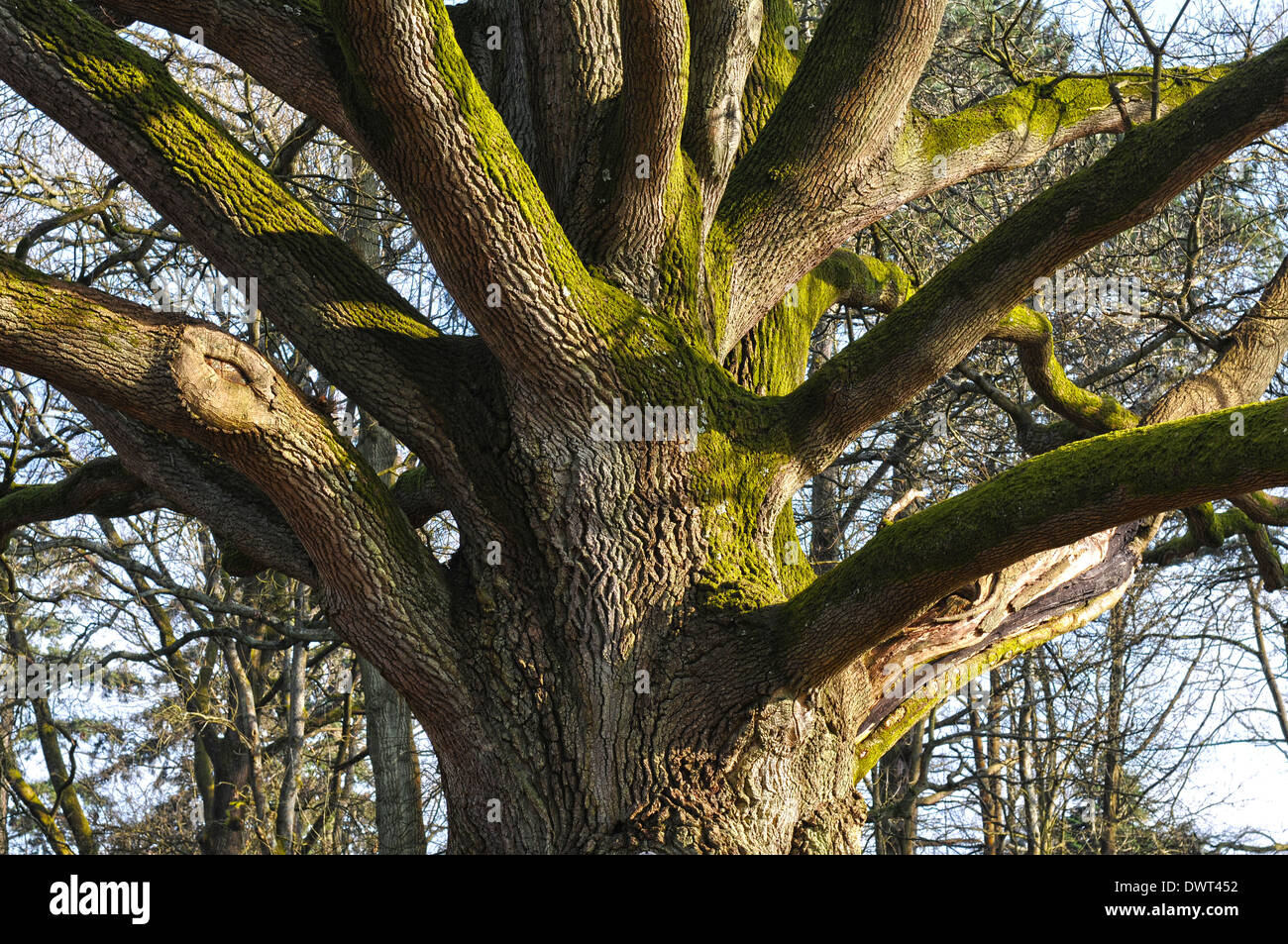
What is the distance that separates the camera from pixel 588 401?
3.97 metres

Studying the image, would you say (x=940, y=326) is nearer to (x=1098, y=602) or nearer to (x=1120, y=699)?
(x=1098, y=602)

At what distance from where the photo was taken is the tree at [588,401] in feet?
11.3

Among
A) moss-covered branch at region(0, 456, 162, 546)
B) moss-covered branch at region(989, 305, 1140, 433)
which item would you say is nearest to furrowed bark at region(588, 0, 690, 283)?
moss-covered branch at region(989, 305, 1140, 433)

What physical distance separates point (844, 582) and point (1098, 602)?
2.45 meters

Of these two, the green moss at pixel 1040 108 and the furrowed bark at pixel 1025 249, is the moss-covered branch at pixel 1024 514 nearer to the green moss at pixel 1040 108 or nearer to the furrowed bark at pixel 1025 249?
the furrowed bark at pixel 1025 249

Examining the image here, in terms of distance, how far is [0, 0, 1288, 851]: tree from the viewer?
3.45 m

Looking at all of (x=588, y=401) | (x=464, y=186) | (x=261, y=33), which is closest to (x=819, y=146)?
(x=588, y=401)

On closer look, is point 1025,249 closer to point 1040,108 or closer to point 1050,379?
point 1050,379

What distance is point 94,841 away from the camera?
11.8 meters

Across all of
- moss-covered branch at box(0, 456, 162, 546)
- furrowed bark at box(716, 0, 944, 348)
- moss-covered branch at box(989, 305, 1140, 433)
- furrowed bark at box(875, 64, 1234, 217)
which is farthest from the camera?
moss-covered branch at box(989, 305, 1140, 433)

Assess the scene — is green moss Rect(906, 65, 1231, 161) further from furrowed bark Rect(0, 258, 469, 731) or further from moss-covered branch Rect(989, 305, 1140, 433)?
furrowed bark Rect(0, 258, 469, 731)

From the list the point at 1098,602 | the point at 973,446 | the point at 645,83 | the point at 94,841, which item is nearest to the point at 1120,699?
the point at 973,446

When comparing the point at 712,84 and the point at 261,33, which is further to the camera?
the point at 712,84

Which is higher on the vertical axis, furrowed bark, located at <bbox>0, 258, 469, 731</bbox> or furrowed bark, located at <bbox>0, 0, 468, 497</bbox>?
furrowed bark, located at <bbox>0, 0, 468, 497</bbox>
